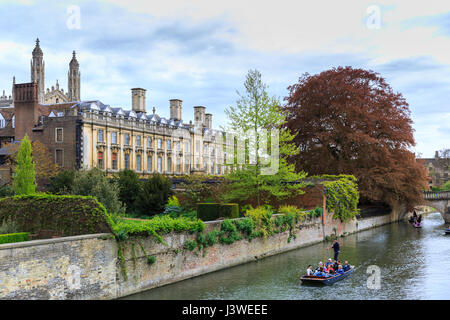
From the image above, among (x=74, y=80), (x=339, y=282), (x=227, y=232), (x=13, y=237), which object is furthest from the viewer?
(x=74, y=80)

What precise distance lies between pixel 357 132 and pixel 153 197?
19.3 meters

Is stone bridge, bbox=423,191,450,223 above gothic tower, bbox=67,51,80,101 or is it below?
below

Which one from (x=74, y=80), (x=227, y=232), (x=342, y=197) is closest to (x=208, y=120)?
(x=74, y=80)

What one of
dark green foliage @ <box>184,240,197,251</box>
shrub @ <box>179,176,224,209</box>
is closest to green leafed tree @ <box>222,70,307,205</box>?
shrub @ <box>179,176,224,209</box>

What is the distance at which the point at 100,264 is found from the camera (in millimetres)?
17016

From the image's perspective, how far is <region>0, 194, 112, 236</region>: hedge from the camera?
17938 mm

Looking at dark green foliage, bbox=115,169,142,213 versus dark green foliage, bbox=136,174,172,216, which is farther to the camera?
dark green foliage, bbox=115,169,142,213

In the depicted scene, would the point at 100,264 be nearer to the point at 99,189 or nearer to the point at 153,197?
the point at 99,189

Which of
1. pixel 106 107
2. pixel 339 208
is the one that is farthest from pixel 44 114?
pixel 339 208

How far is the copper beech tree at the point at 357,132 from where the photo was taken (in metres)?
43.5

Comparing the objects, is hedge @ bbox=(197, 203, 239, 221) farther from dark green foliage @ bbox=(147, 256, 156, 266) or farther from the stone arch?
the stone arch

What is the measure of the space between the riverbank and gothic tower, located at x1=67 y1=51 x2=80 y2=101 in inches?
3258

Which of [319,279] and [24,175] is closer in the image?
[319,279]

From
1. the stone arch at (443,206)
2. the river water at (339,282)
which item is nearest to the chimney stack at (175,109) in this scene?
the stone arch at (443,206)
